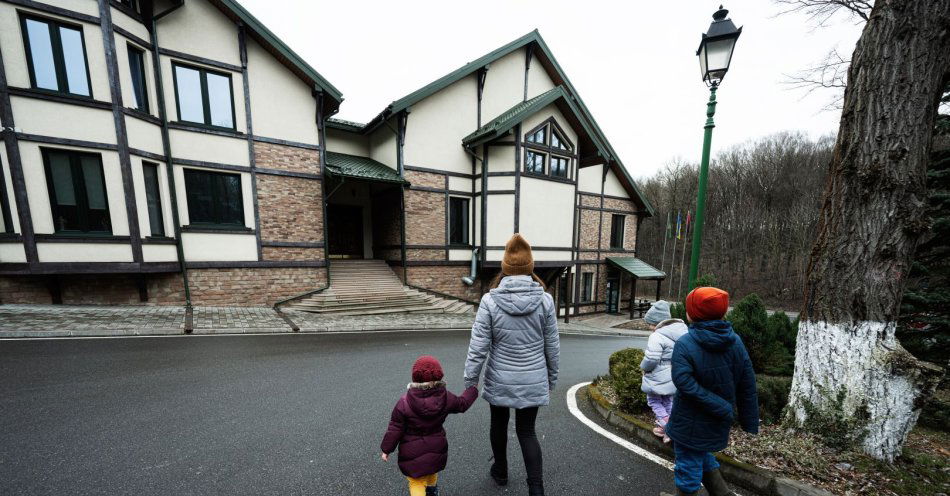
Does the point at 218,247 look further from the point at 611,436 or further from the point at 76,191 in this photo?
the point at 611,436

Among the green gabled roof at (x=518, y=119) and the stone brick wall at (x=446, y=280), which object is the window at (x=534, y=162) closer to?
the green gabled roof at (x=518, y=119)

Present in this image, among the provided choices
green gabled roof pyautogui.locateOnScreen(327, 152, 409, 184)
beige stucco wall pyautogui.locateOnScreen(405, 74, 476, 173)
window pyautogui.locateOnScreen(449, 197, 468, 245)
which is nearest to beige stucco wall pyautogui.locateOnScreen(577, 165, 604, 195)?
beige stucco wall pyautogui.locateOnScreen(405, 74, 476, 173)

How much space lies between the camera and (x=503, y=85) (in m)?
13.6

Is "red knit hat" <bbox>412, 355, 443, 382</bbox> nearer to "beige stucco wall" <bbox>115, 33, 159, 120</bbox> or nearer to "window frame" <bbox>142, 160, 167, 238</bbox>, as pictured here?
"window frame" <bbox>142, 160, 167, 238</bbox>

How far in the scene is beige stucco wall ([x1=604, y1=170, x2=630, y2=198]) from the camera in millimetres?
16406

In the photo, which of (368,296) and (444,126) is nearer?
(368,296)

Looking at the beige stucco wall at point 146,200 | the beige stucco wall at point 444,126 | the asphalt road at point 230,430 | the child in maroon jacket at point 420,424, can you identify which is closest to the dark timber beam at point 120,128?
the beige stucco wall at point 146,200

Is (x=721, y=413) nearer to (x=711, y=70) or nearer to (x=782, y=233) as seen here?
(x=711, y=70)

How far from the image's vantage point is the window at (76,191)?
23.0ft

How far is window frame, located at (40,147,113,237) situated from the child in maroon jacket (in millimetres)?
9930

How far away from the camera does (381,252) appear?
13.4 meters

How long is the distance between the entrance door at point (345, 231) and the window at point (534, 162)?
7293 millimetres

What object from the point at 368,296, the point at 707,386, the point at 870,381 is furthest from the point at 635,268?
the point at 707,386

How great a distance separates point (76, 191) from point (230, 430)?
27.2ft
